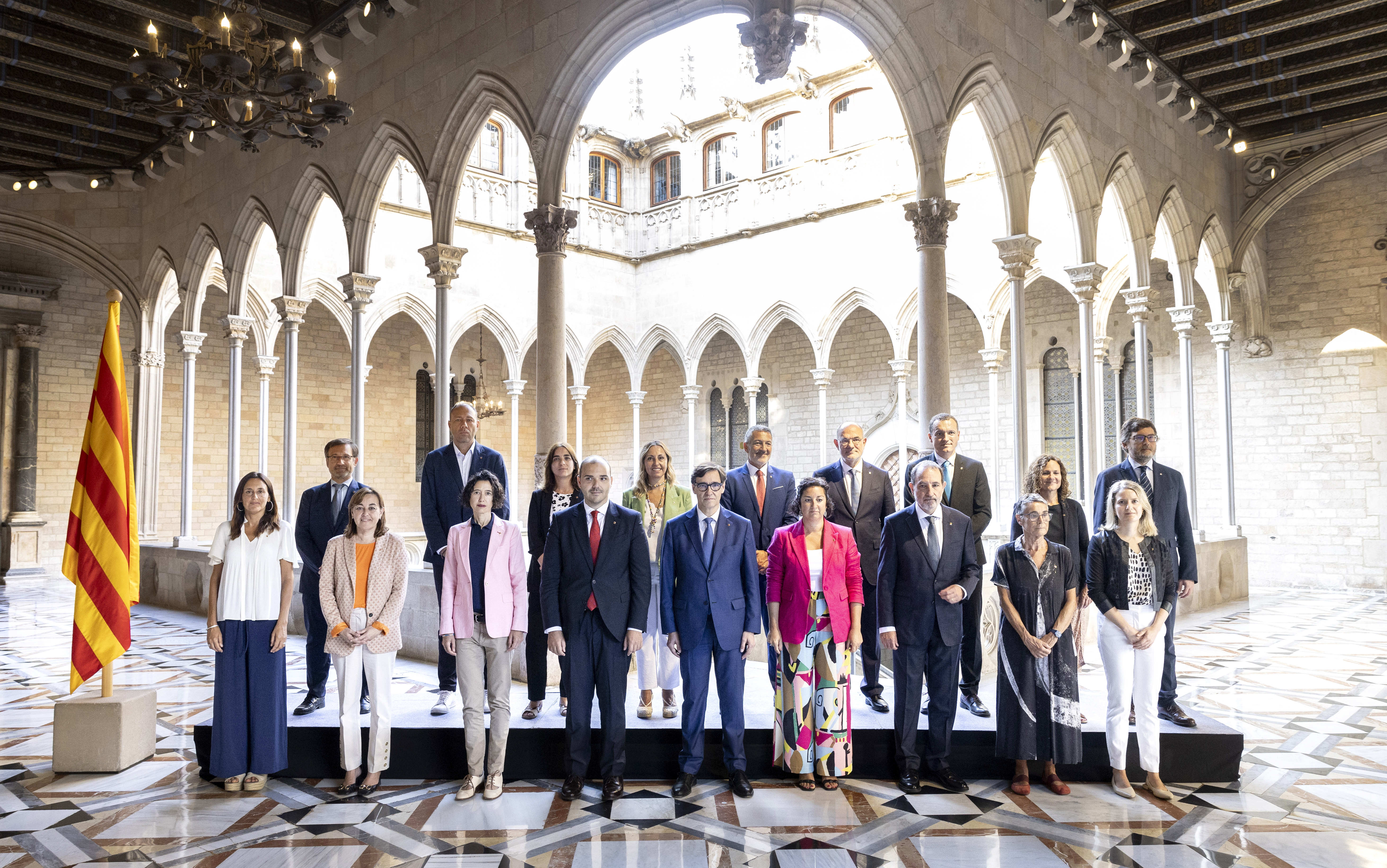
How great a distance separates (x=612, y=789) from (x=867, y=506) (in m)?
1.75

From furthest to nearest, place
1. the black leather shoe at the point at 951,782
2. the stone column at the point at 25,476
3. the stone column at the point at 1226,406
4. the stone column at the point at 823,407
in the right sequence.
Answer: the stone column at the point at 823,407 < the stone column at the point at 25,476 < the stone column at the point at 1226,406 < the black leather shoe at the point at 951,782

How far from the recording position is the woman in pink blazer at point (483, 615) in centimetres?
360

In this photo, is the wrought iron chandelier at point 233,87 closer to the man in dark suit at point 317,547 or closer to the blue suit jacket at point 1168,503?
the man in dark suit at point 317,547

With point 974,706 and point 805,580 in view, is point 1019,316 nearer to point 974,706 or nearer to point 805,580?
point 974,706

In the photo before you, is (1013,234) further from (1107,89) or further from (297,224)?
(297,224)

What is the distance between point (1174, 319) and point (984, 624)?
21.9 feet

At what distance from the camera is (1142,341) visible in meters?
9.36

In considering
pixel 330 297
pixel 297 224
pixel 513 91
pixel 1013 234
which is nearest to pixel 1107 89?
pixel 1013 234

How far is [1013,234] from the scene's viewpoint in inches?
283

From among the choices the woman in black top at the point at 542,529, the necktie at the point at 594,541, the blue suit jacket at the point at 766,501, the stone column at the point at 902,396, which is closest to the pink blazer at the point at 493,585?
the necktie at the point at 594,541

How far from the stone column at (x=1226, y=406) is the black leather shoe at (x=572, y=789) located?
973cm

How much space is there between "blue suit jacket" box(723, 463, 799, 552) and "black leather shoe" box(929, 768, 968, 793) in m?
1.25

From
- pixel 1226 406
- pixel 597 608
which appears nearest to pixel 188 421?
pixel 597 608

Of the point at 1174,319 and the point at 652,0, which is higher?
the point at 652,0
